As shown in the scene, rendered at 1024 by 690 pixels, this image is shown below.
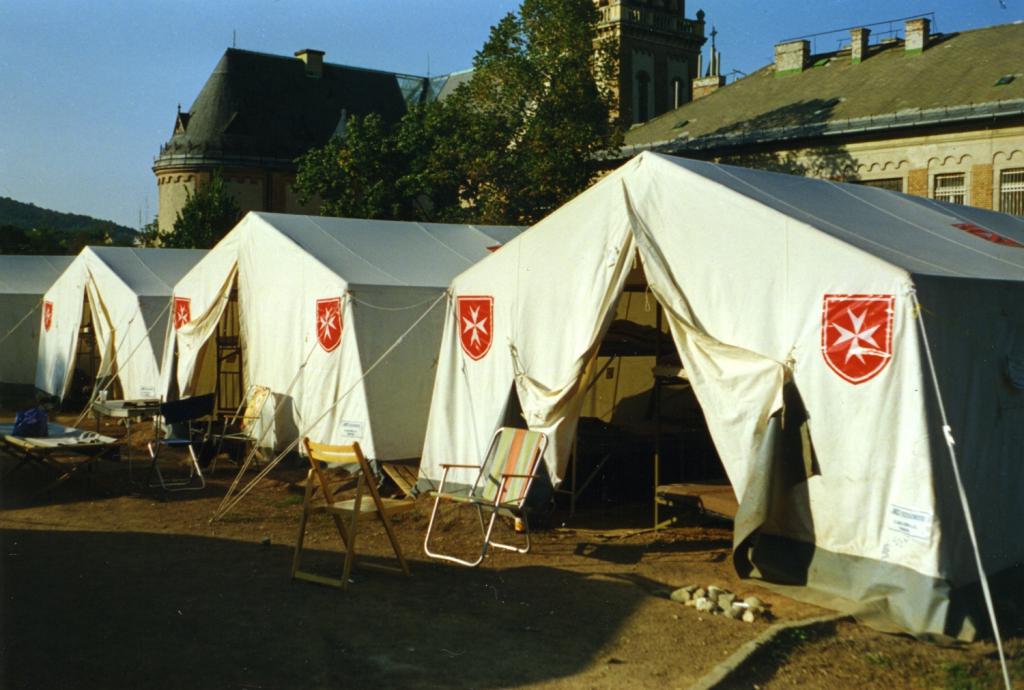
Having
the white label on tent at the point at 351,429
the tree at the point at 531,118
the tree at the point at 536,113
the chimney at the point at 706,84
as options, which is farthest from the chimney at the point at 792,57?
the white label on tent at the point at 351,429

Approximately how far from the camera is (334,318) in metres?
11.1

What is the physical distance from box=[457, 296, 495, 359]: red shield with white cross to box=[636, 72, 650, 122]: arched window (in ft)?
107

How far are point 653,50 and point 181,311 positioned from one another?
30.8m

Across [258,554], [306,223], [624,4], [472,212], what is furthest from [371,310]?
[624,4]

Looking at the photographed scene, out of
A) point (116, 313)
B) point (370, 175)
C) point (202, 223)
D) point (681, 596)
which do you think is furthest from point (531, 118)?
point (202, 223)

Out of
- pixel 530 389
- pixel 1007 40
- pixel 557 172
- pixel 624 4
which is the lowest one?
pixel 530 389

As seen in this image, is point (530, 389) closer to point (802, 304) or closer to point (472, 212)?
point (802, 304)

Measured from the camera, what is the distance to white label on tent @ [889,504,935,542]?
5832 millimetres

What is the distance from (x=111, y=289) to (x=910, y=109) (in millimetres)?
16097

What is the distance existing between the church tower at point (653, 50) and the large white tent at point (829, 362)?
32375 mm

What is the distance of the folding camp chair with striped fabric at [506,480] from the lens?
7531 millimetres

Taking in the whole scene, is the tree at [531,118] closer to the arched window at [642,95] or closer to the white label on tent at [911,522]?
the white label on tent at [911,522]

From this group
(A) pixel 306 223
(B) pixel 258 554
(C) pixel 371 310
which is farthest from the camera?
(A) pixel 306 223

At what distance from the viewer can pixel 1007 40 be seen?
2339 centimetres
